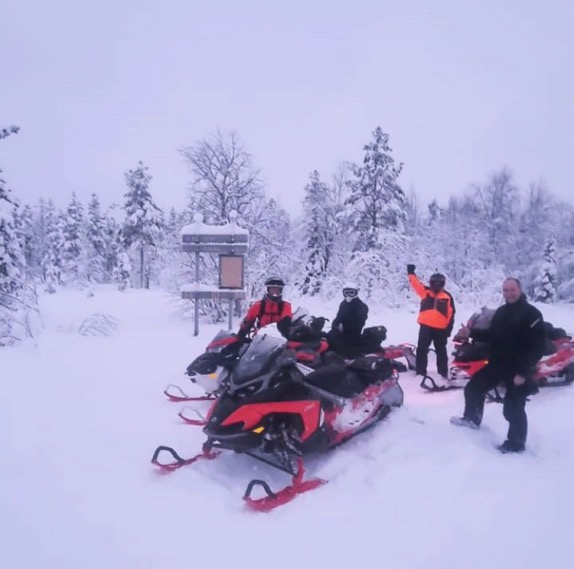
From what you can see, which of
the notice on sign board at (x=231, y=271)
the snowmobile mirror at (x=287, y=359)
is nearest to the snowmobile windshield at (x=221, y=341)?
the snowmobile mirror at (x=287, y=359)

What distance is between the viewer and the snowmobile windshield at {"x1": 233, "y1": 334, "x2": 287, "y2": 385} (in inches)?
151

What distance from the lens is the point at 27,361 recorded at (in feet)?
24.8

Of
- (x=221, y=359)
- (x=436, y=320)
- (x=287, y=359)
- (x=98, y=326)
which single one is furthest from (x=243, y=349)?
(x=98, y=326)

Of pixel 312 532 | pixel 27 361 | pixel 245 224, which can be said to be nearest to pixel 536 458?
pixel 312 532

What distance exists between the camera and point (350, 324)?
264 inches

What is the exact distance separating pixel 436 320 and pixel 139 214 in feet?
115

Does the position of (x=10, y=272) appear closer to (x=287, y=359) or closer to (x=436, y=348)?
(x=287, y=359)

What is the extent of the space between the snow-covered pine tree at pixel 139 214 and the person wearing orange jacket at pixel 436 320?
33929 mm

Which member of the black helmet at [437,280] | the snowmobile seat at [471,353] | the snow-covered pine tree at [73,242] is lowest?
the snowmobile seat at [471,353]

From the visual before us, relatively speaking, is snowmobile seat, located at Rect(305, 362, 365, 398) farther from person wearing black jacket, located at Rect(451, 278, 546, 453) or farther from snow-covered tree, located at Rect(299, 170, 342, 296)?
snow-covered tree, located at Rect(299, 170, 342, 296)

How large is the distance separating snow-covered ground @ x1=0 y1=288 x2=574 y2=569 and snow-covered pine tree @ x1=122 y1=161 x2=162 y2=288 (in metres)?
34.5

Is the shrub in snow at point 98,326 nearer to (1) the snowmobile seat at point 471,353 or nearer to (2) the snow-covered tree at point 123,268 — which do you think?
(1) the snowmobile seat at point 471,353

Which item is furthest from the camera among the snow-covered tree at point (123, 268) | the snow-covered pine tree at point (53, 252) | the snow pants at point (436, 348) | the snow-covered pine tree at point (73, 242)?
the snow-covered pine tree at point (53, 252)

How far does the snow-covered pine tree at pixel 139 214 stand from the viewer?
3809 centimetres
